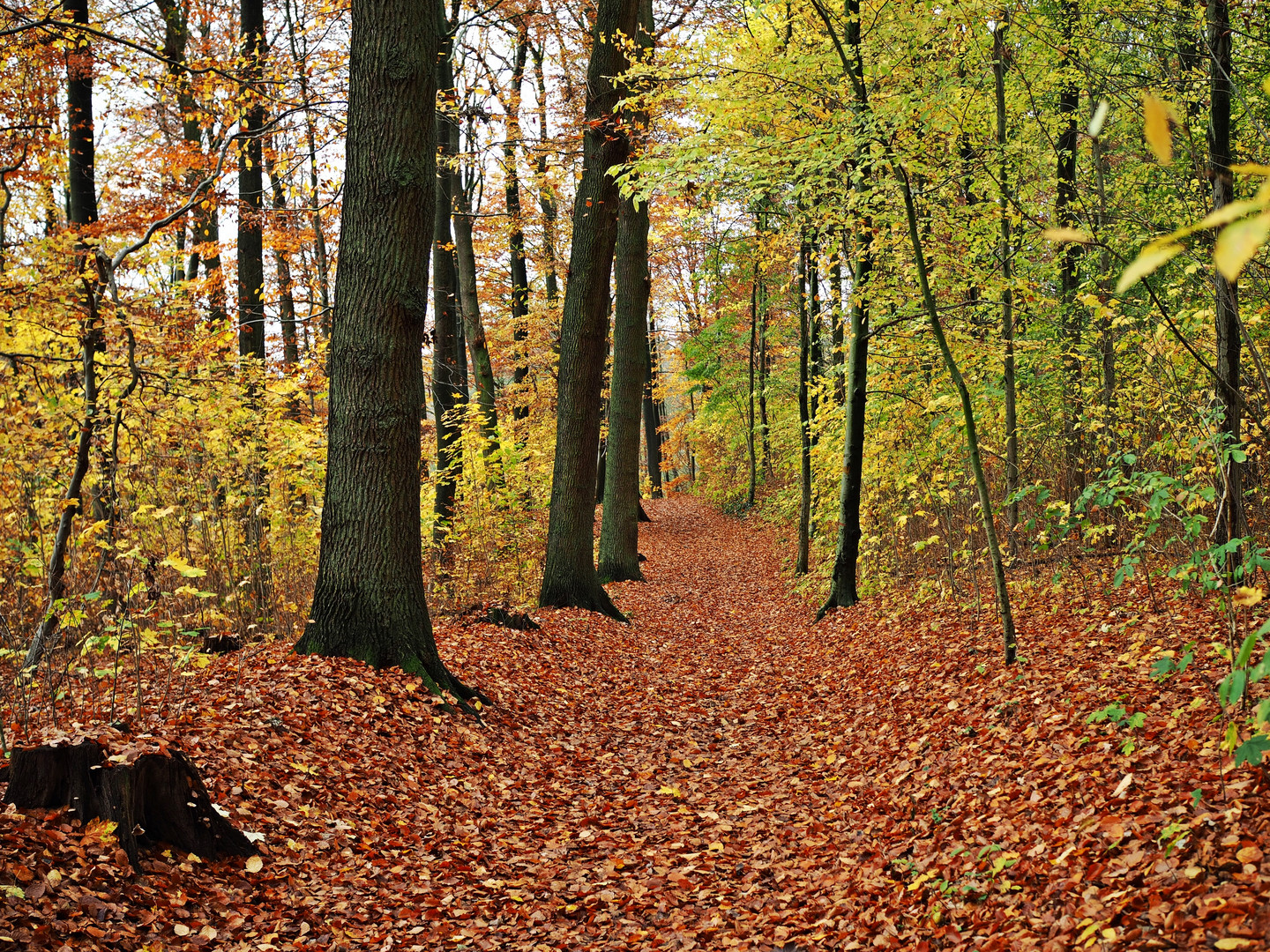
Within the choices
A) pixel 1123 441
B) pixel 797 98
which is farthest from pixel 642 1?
pixel 1123 441

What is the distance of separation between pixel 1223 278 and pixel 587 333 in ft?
23.1

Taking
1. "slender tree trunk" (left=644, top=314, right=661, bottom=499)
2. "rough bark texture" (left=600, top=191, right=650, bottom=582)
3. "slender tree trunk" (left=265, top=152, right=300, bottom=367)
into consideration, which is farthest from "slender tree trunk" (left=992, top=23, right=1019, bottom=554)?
"slender tree trunk" (left=644, top=314, right=661, bottom=499)

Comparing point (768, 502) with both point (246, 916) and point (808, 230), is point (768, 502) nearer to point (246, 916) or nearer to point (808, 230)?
point (808, 230)

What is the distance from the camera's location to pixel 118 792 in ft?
11.2

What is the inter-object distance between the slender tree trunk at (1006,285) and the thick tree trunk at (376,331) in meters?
4.98

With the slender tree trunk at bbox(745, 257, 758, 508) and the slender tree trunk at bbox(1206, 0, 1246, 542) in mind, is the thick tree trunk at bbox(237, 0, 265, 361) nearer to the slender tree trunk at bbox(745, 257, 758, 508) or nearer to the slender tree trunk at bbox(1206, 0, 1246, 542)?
the slender tree trunk at bbox(1206, 0, 1246, 542)

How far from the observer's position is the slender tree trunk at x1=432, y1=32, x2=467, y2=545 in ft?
38.9

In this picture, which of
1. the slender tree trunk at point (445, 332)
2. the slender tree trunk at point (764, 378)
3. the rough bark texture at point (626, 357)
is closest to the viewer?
the slender tree trunk at point (445, 332)

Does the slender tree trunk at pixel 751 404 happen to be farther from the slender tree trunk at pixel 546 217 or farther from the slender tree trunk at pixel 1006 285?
the slender tree trunk at pixel 1006 285

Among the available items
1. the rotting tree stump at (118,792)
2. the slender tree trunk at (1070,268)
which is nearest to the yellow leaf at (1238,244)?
the rotting tree stump at (118,792)

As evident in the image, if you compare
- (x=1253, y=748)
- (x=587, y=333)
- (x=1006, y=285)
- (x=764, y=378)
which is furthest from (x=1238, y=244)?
(x=764, y=378)

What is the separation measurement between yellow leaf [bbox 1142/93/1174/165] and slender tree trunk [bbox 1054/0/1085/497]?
704cm

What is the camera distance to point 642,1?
13484mm

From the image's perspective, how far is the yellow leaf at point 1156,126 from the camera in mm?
924
